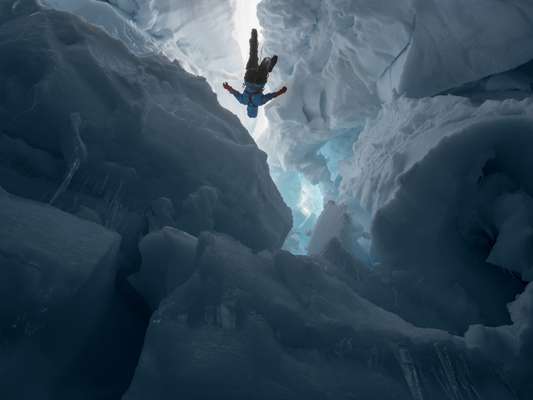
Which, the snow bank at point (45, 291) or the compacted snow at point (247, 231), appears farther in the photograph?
the compacted snow at point (247, 231)

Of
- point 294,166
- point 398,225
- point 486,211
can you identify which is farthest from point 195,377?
point 294,166

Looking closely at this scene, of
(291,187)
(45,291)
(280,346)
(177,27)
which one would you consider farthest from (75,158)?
(291,187)

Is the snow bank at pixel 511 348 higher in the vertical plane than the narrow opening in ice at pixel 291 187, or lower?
higher

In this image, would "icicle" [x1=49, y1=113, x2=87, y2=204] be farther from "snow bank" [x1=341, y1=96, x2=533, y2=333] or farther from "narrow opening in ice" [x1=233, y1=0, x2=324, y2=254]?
"narrow opening in ice" [x1=233, y1=0, x2=324, y2=254]

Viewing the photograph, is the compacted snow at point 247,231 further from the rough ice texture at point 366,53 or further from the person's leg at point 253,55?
the person's leg at point 253,55

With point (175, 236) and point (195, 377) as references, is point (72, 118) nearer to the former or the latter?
point (175, 236)

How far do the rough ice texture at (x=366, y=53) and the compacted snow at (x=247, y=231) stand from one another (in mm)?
48

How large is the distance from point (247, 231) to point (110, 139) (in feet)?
6.57

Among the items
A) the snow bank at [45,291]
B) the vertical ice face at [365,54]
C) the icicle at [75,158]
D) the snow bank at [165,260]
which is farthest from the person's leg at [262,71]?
the snow bank at [45,291]

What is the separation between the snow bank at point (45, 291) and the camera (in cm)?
236

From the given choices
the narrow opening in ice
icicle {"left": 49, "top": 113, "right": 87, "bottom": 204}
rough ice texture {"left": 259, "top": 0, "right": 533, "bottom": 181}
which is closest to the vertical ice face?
rough ice texture {"left": 259, "top": 0, "right": 533, "bottom": 181}

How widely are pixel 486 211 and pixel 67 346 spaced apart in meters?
4.85

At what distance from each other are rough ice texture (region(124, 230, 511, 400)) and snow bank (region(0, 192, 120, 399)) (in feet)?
1.95

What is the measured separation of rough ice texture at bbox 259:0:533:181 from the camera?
6.51m
